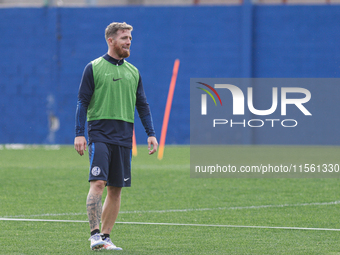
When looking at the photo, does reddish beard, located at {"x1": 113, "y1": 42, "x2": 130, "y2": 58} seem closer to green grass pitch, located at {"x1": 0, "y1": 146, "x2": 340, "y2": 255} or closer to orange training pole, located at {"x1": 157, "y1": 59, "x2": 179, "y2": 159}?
green grass pitch, located at {"x1": 0, "y1": 146, "x2": 340, "y2": 255}

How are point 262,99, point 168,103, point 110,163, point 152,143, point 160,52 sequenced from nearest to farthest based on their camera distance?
point 110,163 → point 152,143 → point 168,103 → point 262,99 → point 160,52

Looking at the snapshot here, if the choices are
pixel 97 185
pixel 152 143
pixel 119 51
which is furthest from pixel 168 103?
pixel 97 185

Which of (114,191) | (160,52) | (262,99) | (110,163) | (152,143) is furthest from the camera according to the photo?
(160,52)

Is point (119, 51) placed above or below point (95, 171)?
above

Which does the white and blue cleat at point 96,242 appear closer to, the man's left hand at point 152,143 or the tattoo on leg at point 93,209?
the tattoo on leg at point 93,209

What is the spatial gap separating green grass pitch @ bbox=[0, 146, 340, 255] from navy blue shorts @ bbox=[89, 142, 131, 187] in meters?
0.60

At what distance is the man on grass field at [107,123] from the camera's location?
523 cm

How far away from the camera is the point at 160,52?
70.5ft

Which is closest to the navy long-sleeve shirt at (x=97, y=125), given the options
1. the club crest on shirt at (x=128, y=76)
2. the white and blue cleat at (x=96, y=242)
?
the club crest on shirt at (x=128, y=76)

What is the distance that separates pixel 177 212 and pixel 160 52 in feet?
Result: 47.1

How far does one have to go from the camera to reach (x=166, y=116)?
21047mm

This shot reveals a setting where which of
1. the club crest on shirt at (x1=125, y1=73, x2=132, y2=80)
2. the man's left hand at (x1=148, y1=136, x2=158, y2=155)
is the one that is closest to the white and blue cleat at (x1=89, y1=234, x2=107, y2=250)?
the man's left hand at (x1=148, y1=136, x2=158, y2=155)

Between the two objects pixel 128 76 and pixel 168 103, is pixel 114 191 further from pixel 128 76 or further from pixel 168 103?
pixel 168 103

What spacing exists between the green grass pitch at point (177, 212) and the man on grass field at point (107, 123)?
1.13ft
